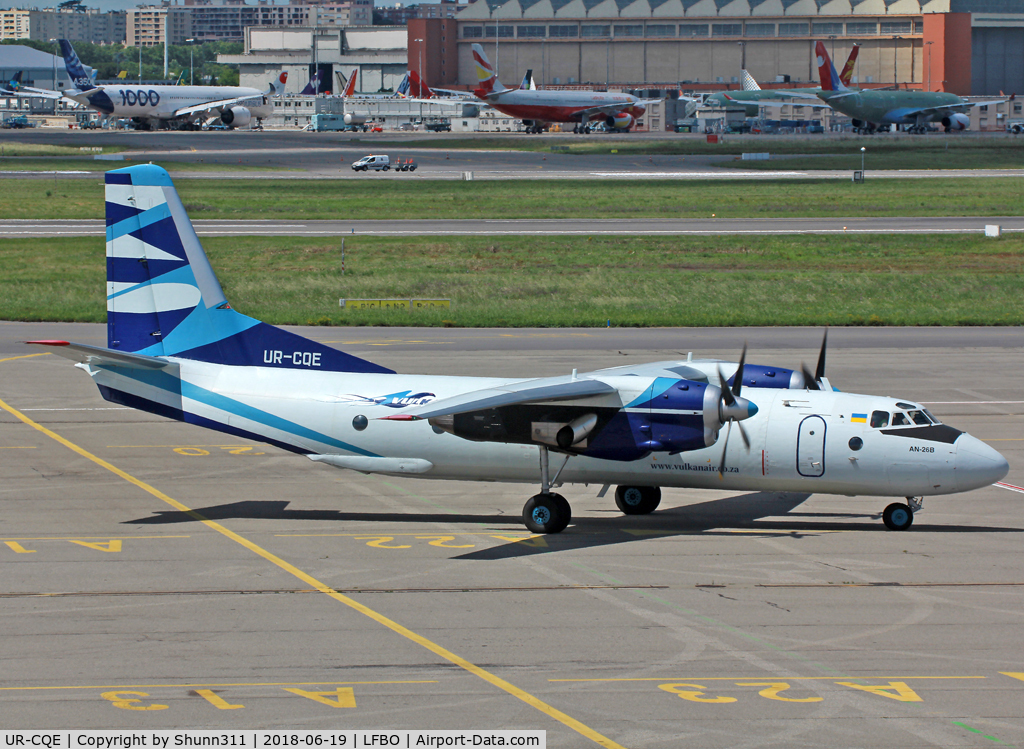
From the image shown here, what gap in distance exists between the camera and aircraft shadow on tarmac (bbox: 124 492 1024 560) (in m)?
22.1

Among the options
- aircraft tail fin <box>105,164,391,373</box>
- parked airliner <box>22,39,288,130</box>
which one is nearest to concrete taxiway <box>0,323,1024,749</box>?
aircraft tail fin <box>105,164,391,373</box>

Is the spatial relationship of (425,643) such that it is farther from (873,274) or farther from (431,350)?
(873,274)

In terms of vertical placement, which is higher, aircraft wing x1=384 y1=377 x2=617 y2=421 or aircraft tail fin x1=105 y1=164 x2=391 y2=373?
aircraft tail fin x1=105 y1=164 x2=391 y2=373

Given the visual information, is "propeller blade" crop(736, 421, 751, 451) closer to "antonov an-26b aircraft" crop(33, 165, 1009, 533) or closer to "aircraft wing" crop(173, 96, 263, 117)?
"antonov an-26b aircraft" crop(33, 165, 1009, 533)

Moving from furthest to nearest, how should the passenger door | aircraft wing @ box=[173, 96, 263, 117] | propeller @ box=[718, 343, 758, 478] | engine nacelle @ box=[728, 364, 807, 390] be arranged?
aircraft wing @ box=[173, 96, 263, 117] → engine nacelle @ box=[728, 364, 807, 390] → the passenger door → propeller @ box=[718, 343, 758, 478]

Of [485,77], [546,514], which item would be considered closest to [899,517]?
[546,514]

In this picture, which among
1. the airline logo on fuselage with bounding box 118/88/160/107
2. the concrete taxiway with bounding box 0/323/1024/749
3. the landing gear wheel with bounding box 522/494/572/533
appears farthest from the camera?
the airline logo on fuselage with bounding box 118/88/160/107

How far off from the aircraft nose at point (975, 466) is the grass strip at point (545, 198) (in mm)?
62852

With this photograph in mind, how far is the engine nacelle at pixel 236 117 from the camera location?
18075 centimetres

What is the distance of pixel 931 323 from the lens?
4781cm

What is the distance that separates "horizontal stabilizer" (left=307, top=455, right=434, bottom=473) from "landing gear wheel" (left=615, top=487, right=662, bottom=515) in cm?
427

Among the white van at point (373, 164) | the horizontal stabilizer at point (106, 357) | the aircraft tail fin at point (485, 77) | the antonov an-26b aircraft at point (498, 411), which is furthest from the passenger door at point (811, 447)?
the aircraft tail fin at point (485, 77)

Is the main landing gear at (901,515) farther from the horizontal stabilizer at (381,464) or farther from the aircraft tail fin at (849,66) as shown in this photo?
the aircraft tail fin at (849,66)

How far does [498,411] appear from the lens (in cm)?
2147
